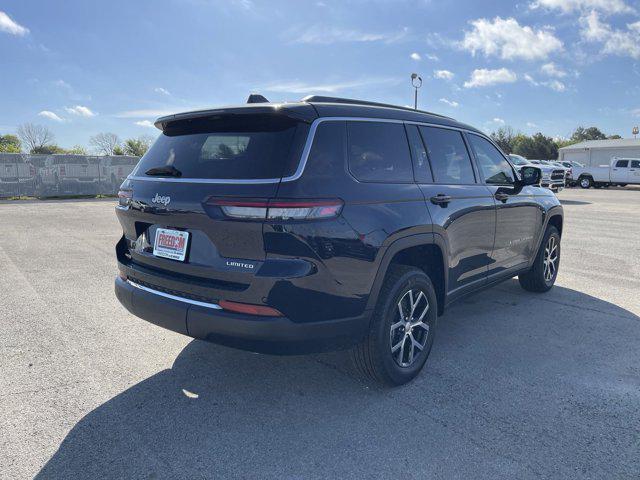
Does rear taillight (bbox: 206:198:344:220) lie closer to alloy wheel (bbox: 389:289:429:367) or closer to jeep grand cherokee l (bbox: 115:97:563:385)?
jeep grand cherokee l (bbox: 115:97:563:385)

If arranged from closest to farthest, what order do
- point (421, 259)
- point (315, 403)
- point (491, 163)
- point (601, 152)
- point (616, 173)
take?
point (315, 403) → point (421, 259) → point (491, 163) → point (616, 173) → point (601, 152)

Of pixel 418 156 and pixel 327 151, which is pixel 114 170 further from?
pixel 327 151

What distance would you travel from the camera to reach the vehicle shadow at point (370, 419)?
2494 millimetres

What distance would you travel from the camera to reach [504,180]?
4719 millimetres

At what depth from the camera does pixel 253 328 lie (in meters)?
2.63

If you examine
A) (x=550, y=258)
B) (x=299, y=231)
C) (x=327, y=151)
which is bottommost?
(x=550, y=258)

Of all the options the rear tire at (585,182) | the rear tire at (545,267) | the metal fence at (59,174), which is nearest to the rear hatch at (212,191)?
the rear tire at (545,267)

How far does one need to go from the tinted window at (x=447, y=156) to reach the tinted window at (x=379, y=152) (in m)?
0.34

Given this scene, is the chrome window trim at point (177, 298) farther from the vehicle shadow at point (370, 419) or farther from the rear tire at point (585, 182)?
the rear tire at point (585, 182)

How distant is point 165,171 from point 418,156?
1.78m

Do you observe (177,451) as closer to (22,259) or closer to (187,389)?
(187,389)

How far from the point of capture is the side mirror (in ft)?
15.8

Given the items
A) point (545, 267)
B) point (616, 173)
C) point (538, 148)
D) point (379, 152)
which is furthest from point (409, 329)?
point (538, 148)

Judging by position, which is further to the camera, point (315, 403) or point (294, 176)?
point (315, 403)
